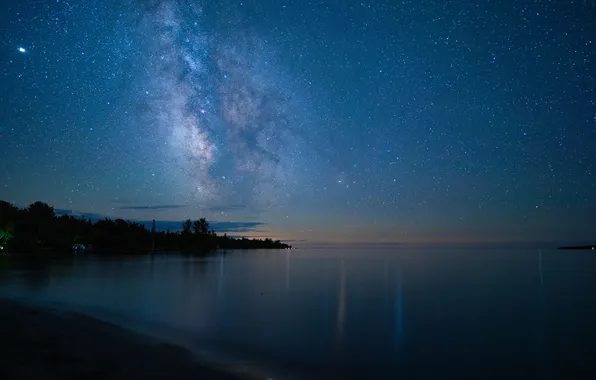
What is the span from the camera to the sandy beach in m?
8.93

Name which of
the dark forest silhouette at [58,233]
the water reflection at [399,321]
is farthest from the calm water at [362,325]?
the dark forest silhouette at [58,233]

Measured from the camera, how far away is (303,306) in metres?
28.3

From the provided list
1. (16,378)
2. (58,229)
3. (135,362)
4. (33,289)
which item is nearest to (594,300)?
(135,362)

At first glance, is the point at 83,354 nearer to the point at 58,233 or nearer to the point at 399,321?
the point at 399,321

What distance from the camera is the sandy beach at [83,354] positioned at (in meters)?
8.93

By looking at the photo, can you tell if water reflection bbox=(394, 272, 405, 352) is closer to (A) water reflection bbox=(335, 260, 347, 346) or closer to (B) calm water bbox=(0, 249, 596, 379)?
(B) calm water bbox=(0, 249, 596, 379)

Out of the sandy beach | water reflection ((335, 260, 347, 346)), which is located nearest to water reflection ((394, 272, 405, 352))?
water reflection ((335, 260, 347, 346))

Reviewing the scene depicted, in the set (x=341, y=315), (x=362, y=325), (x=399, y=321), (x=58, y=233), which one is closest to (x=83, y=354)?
(x=362, y=325)

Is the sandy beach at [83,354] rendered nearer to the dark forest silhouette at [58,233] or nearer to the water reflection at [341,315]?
the water reflection at [341,315]

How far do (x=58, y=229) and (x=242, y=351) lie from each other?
11860cm

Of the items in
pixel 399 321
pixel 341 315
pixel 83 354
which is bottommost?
pixel 341 315

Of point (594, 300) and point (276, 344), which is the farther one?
point (594, 300)

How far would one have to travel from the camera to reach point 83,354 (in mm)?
10570

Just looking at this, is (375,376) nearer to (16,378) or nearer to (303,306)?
(16,378)
